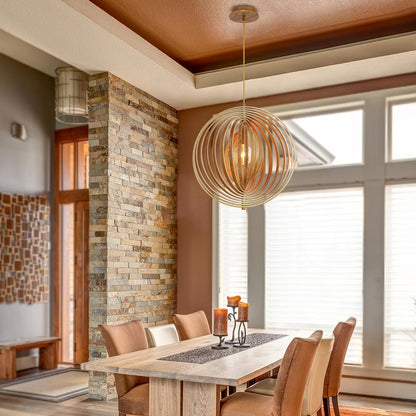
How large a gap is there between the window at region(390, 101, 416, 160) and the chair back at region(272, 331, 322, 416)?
295 cm

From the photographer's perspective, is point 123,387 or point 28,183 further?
point 28,183

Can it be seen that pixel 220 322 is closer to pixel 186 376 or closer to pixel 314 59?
pixel 186 376

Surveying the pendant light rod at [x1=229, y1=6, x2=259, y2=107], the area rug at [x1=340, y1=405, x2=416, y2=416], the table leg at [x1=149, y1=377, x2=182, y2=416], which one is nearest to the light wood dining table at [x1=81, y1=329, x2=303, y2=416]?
the table leg at [x1=149, y1=377, x2=182, y2=416]

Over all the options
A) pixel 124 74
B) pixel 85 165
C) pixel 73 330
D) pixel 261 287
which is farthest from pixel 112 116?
pixel 73 330

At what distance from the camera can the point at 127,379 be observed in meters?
3.30

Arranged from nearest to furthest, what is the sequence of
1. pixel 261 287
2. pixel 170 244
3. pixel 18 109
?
pixel 261 287 → pixel 170 244 → pixel 18 109

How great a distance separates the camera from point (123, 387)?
327cm

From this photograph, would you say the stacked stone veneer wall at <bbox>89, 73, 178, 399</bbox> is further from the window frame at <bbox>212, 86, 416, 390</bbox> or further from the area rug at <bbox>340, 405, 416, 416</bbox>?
the area rug at <bbox>340, 405, 416, 416</bbox>

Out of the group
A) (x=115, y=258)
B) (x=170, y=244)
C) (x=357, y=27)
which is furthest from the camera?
(x=170, y=244)

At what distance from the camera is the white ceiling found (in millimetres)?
3865

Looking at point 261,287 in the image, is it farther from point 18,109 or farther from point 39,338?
point 18,109

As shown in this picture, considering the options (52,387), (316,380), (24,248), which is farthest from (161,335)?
(24,248)

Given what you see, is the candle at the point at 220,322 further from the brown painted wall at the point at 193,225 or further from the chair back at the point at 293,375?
Answer: the brown painted wall at the point at 193,225

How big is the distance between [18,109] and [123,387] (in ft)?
14.5
